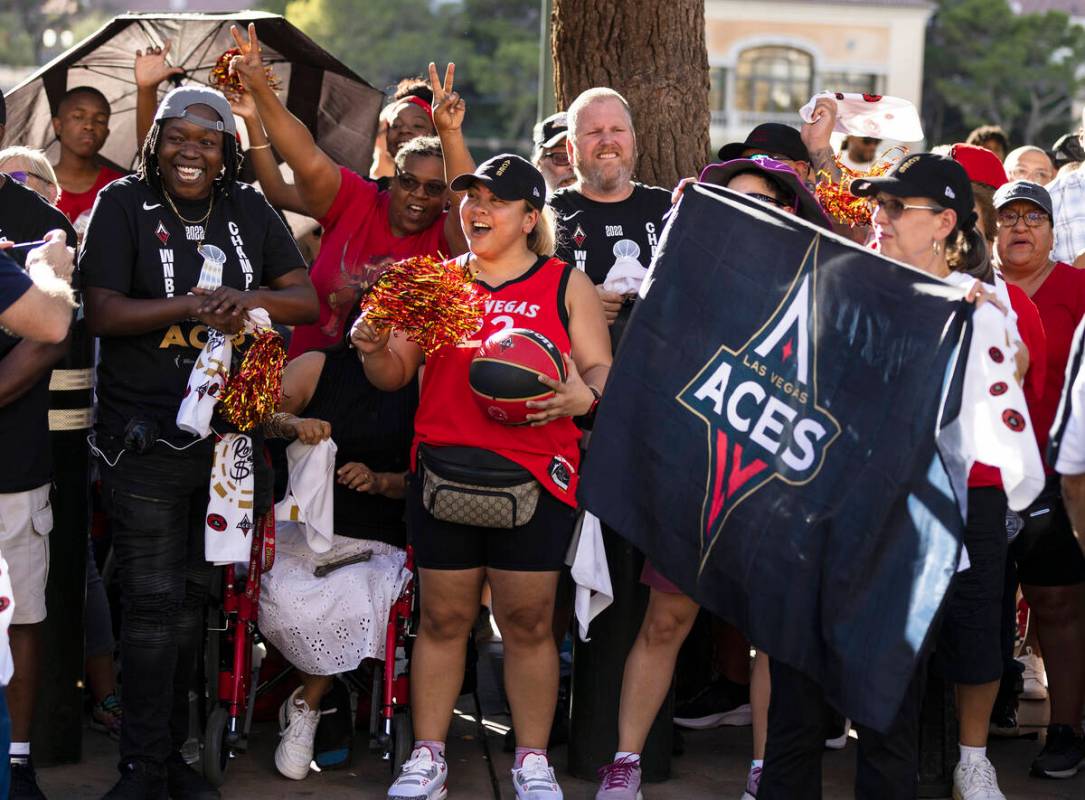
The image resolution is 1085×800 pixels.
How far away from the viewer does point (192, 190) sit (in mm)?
5340

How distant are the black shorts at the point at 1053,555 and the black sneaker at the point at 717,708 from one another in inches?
49.8

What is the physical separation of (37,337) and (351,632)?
203 centimetres

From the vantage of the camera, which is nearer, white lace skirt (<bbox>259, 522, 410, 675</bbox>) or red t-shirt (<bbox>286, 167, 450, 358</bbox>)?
white lace skirt (<bbox>259, 522, 410, 675</bbox>)

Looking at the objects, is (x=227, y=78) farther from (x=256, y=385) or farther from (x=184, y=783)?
(x=184, y=783)

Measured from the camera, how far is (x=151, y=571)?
5273 millimetres

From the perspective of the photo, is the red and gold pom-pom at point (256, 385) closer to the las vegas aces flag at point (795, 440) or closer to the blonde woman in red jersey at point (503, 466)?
the blonde woman in red jersey at point (503, 466)

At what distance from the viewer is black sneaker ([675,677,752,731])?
21.2 feet

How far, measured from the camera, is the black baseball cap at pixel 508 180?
538 centimetres

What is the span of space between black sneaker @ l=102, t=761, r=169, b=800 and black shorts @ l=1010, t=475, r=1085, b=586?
3.23 metres

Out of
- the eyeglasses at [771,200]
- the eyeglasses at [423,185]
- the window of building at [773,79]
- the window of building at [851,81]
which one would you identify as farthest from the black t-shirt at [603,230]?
the window of building at [851,81]

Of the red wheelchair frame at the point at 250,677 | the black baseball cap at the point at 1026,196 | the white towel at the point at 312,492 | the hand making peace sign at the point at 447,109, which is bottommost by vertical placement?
the red wheelchair frame at the point at 250,677

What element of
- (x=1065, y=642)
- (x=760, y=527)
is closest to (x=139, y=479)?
(x=760, y=527)

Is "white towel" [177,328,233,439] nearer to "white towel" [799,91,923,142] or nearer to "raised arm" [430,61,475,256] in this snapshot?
"raised arm" [430,61,475,256]

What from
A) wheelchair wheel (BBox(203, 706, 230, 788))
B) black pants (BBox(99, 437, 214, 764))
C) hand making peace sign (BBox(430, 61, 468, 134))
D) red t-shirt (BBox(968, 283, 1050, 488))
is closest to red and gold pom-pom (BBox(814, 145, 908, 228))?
red t-shirt (BBox(968, 283, 1050, 488))
